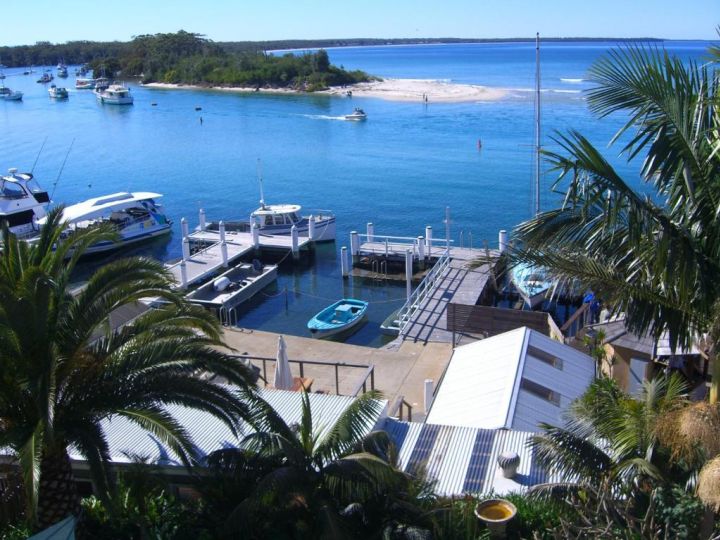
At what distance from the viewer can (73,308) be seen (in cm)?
1013

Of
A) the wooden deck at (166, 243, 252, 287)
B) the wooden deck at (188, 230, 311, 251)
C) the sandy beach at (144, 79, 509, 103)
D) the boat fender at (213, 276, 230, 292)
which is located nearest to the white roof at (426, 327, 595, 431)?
the boat fender at (213, 276, 230, 292)

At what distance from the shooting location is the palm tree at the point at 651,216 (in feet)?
24.7

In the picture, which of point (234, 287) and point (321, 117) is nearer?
point (234, 287)

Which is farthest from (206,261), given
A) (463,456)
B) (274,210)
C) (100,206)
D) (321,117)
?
(321,117)

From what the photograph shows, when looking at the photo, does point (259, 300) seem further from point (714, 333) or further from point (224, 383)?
point (714, 333)

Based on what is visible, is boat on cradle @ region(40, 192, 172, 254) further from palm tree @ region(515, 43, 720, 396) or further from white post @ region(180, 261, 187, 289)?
palm tree @ region(515, 43, 720, 396)

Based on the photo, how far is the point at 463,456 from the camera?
12.0 metres

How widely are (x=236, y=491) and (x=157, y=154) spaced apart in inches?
2994

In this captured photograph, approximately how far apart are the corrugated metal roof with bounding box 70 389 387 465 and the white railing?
1357 centimetres

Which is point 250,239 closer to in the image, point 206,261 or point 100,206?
point 206,261

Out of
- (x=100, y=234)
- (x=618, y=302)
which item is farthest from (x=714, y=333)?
(x=100, y=234)

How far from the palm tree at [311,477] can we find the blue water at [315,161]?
2121 centimetres

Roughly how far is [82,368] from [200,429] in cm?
326

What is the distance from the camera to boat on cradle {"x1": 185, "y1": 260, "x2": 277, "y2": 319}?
3303 cm
